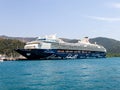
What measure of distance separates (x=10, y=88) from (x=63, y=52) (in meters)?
108

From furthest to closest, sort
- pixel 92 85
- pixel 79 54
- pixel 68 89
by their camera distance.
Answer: pixel 79 54 → pixel 92 85 → pixel 68 89

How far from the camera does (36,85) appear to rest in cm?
3881

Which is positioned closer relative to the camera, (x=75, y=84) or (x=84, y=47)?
(x=75, y=84)

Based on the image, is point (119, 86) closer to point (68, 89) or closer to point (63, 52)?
point (68, 89)

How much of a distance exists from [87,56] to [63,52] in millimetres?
21969

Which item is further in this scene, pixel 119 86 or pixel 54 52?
pixel 54 52

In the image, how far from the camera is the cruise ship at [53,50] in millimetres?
130875

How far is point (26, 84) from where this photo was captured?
3981 cm

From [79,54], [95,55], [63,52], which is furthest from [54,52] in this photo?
[95,55]

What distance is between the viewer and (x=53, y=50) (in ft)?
450

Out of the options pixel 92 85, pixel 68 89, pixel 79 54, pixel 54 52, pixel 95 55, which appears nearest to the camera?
pixel 68 89

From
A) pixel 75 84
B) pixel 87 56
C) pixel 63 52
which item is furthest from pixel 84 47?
pixel 75 84

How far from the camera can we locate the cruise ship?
131m

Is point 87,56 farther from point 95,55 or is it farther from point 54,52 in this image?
point 54,52
